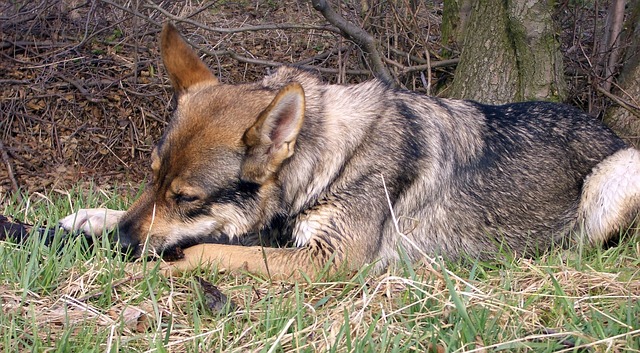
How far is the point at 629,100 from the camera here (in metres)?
5.97

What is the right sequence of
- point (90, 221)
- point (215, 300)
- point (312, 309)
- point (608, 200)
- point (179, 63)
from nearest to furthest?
point (312, 309), point (215, 300), point (90, 221), point (179, 63), point (608, 200)

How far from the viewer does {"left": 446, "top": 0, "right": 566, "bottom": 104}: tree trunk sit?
18.4 feet

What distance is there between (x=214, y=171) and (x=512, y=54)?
3130 millimetres

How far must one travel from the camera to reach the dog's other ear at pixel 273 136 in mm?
3506

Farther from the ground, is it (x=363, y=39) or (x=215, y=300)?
(x=363, y=39)

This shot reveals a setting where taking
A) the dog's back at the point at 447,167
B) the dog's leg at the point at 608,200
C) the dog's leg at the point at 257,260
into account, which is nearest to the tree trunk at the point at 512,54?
the dog's back at the point at 447,167

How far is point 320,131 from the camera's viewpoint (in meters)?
4.01

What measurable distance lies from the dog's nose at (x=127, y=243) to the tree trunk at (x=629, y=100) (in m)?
4.36

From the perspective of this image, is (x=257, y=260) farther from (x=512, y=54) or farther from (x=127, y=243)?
(x=512, y=54)

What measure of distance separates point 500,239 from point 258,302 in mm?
1824

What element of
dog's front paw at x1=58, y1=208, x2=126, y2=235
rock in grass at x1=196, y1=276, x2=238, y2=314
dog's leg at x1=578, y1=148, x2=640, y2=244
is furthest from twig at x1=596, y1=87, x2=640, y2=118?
dog's front paw at x1=58, y1=208, x2=126, y2=235

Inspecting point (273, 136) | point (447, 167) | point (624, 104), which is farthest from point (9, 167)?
point (624, 104)

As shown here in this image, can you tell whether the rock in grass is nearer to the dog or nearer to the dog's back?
the dog

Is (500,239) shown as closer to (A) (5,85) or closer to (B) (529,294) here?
(B) (529,294)
